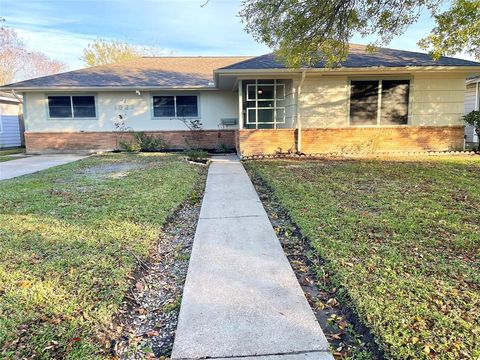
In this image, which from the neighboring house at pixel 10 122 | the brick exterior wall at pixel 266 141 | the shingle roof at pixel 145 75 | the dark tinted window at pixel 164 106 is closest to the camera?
the brick exterior wall at pixel 266 141

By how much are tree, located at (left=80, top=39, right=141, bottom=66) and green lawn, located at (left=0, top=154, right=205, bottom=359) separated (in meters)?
28.4

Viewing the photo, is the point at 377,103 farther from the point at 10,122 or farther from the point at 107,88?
the point at 10,122

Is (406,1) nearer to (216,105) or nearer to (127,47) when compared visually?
(216,105)

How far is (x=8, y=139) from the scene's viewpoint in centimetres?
1983

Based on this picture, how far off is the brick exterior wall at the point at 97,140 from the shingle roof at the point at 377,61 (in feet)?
14.7

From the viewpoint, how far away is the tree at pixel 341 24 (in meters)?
8.38

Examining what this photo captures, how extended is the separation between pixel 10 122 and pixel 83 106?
24.0 feet

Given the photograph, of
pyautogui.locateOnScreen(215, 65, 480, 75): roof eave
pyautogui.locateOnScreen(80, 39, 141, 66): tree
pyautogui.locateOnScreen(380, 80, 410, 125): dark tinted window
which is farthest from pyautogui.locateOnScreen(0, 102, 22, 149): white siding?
pyautogui.locateOnScreen(380, 80, 410, 125): dark tinted window

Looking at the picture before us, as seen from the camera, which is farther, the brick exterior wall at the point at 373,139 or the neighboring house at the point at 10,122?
the neighboring house at the point at 10,122

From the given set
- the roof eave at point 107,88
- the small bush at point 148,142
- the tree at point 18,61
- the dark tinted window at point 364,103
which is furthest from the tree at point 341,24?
the tree at point 18,61

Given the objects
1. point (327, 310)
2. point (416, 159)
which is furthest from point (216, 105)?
point (327, 310)

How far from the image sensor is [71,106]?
15766 millimetres

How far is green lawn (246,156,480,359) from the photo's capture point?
7.33 ft

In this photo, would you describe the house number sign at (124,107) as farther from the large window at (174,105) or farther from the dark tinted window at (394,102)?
the dark tinted window at (394,102)
